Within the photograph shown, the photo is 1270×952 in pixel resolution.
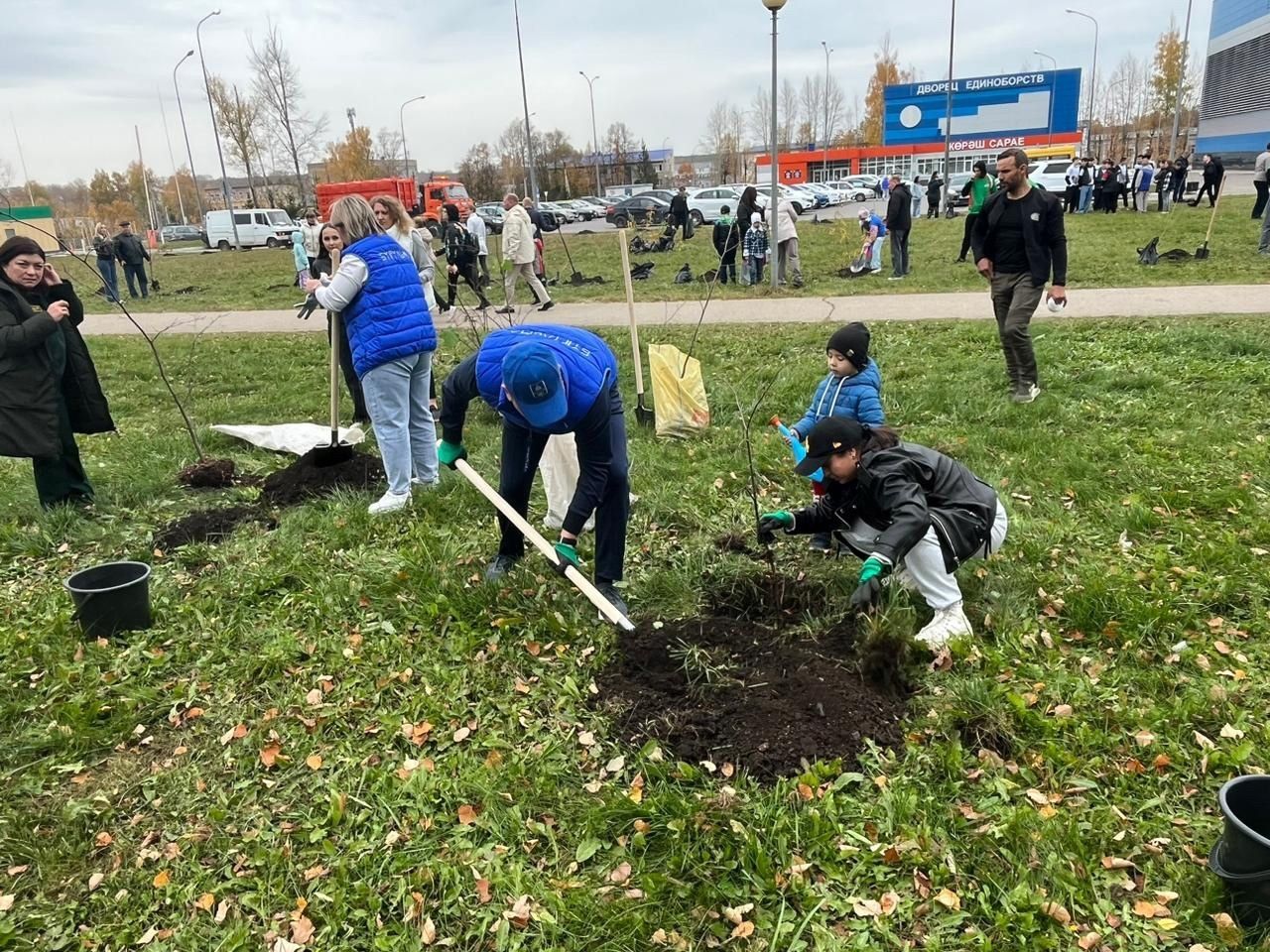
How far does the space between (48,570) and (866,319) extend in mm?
8191

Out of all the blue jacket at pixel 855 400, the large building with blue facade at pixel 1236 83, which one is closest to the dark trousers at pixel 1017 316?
the blue jacket at pixel 855 400

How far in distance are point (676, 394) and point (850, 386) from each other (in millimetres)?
2041

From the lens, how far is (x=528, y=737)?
3164 mm

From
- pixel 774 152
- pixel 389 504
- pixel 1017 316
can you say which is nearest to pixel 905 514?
pixel 389 504

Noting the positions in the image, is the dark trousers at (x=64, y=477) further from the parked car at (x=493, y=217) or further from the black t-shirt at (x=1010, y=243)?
the parked car at (x=493, y=217)

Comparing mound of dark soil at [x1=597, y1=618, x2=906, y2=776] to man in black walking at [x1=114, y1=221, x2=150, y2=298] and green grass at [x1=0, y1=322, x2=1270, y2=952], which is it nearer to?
green grass at [x1=0, y1=322, x2=1270, y2=952]

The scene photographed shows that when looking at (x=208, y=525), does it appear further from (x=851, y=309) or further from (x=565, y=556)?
(x=851, y=309)

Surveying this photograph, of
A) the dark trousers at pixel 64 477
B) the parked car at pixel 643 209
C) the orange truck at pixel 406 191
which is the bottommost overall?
the dark trousers at pixel 64 477

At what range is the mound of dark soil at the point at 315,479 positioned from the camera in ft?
17.6

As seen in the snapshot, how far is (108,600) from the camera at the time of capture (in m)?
3.81

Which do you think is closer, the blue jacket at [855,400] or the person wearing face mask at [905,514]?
the person wearing face mask at [905,514]

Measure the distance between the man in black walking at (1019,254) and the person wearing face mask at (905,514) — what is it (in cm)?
315

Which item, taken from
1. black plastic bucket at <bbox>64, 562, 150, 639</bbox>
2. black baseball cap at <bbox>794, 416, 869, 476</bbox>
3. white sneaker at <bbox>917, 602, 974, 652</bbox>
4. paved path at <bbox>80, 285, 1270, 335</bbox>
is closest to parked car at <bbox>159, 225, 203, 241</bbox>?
paved path at <bbox>80, 285, 1270, 335</bbox>

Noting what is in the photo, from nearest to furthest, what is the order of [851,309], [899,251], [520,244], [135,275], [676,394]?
[676,394]
[851,309]
[520,244]
[899,251]
[135,275]
